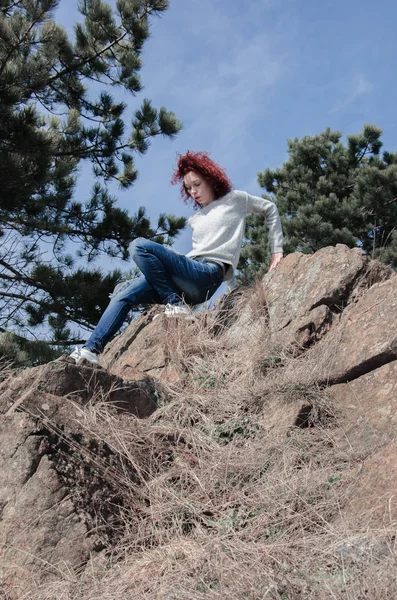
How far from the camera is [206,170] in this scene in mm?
4453

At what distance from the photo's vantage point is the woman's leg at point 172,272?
4.14 meters

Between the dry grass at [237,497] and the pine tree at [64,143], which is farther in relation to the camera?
the pine tree at [64,143]

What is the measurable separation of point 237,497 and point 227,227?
87.1 inches

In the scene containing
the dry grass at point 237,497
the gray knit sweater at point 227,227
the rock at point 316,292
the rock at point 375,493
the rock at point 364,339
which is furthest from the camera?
the gray knit sweater at point 227,227

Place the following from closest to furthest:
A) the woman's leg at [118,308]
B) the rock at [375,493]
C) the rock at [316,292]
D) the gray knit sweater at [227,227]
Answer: the rock at [375,493] → the rock at [316,292] → the woman's leg at [118,308] → the gray knit sweater at [227,227]

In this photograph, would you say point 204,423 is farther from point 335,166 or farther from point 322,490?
point 335,166

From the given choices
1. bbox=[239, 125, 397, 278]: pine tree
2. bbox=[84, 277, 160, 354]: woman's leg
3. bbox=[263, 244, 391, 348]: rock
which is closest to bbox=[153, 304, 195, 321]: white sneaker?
bbox=[84, 277, 160, 354]: woman's leg

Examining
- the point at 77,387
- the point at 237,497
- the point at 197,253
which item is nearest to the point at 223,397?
the point at 77,387

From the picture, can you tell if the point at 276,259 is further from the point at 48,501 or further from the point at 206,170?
the point at 48,501

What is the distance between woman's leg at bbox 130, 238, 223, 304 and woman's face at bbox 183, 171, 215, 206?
484 mm

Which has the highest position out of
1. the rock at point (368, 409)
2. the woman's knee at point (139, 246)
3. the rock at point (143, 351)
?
the woman's knee at point (139, 246)

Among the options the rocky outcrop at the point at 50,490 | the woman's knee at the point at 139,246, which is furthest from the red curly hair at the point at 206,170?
the rocky outcrop at the point at 50,490

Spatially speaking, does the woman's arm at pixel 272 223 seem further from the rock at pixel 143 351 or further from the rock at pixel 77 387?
the rock at pixel 77 387

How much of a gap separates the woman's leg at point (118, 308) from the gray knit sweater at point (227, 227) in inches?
15.6
